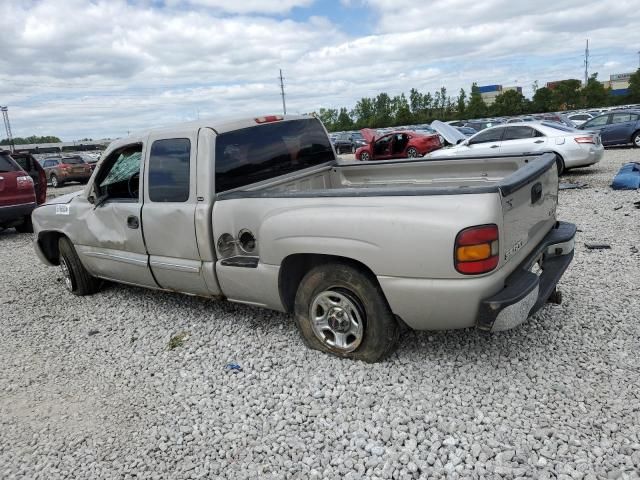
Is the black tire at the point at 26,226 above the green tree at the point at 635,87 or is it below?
below

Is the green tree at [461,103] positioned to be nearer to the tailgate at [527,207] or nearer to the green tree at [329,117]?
the green tree at [329,117]

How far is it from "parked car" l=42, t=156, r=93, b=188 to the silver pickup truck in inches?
773

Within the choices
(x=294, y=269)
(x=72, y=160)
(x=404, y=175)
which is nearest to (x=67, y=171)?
(x=72, y=160)

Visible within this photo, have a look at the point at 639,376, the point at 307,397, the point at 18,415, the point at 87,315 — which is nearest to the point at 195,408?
the point at 307,397

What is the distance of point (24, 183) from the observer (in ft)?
32.1

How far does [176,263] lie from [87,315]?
159cm

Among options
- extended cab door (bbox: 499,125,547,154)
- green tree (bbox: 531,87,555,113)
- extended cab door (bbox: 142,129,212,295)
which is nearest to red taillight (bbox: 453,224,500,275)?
extended cab door (bbox: 142,129,212,295)

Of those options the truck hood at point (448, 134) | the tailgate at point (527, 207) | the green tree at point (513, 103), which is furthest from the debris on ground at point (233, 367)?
the green tree at point (513, 103)

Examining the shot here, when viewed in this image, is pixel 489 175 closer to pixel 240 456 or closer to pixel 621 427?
pixel 621 427

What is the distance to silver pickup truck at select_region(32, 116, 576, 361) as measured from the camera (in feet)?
9.45

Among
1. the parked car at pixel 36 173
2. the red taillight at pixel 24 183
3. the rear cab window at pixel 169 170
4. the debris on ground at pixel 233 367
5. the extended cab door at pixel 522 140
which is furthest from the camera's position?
the extended cab door at pixel 522 140

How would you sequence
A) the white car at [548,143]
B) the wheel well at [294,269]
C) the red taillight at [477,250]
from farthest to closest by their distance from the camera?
the white car at [548,143]
the wheel well at [294,269]
the red taillight at [477,250]

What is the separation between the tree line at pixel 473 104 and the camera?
59.4 metres

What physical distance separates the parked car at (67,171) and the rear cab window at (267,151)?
20.4 meters
